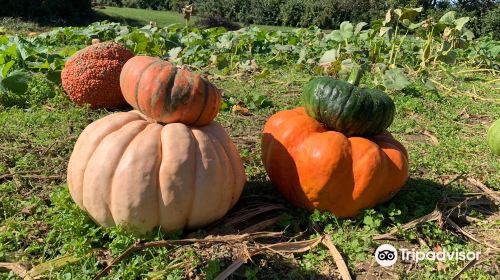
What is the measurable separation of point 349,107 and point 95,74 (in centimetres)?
311

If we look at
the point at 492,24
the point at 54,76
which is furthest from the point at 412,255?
the point at 492,24

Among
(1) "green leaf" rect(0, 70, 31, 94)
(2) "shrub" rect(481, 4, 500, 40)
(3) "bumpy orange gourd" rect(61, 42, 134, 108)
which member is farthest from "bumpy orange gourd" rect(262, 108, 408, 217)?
(2) "shrub" rect(481, 4, 500, 40)

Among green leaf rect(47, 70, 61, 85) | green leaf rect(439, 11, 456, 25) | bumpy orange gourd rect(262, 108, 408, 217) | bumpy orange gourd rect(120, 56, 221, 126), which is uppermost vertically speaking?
bumpy orange gourd rect(120, 56, 221, 126)

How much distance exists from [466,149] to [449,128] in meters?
0.75

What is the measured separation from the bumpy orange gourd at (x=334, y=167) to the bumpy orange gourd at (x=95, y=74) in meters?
2.64

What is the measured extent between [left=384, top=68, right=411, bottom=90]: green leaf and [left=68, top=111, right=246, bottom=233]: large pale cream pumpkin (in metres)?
3.59

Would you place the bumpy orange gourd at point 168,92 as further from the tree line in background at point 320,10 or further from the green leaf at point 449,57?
the tree line in background at point 320,10

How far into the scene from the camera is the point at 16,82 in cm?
539

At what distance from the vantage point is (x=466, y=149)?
4676mm

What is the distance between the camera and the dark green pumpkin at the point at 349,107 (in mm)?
3080

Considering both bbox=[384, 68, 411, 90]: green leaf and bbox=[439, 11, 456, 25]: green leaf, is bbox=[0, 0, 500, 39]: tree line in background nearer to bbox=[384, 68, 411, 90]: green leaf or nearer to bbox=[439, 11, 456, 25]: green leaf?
bbox=[439, 11, 456, 25]: green leaf

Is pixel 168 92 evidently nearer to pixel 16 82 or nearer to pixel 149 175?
pixel 149 175

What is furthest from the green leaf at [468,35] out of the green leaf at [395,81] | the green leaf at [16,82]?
the green leaf at [16,82]

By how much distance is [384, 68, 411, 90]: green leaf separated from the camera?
5762mm
